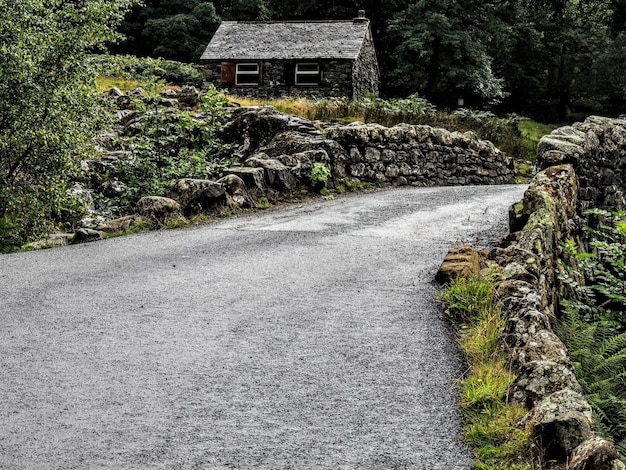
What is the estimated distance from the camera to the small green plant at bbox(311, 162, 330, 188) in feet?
48.8

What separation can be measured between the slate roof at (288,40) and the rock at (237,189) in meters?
26.5

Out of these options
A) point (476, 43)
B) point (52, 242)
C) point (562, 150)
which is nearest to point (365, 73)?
point (476, 43)

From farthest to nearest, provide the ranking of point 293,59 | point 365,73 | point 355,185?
point 365,73, point 293,59, point 355,185

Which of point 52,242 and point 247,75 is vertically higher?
point 247,75

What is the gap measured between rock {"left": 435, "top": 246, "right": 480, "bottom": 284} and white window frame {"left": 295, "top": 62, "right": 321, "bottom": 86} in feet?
106

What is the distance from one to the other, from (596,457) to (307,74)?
3758 centimetres

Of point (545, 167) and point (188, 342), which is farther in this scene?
point (545, 167)

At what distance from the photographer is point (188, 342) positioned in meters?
6.14

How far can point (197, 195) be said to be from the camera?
12305 millimetres

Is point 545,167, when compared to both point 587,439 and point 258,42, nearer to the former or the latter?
point 587,439

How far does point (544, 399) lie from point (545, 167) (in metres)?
6.92

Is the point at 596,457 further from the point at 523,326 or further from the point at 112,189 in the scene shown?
the point at 112,189

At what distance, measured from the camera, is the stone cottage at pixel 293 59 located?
128ft

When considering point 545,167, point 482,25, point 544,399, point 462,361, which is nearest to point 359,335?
point 462,361
